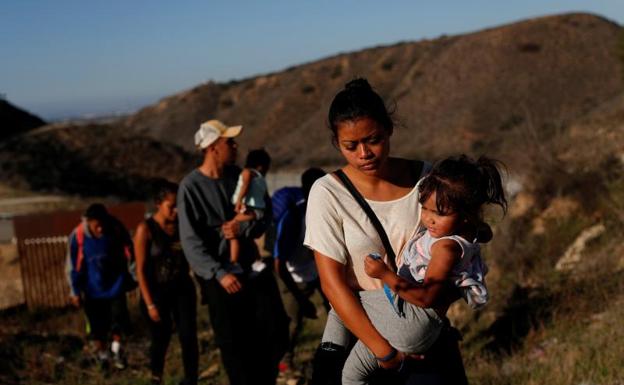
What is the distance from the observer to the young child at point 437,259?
251 centimetres

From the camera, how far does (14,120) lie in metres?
50.9

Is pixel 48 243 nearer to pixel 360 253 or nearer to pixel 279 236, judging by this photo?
pixel 279 236

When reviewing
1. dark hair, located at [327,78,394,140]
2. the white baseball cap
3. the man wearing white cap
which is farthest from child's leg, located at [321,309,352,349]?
the white baseball cap

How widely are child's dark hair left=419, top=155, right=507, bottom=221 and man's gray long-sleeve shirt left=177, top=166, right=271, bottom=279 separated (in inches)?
82.3

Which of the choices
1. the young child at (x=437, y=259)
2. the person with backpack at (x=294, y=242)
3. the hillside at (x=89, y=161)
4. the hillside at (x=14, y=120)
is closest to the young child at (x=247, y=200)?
the person with backpack at (x=294, y=242)

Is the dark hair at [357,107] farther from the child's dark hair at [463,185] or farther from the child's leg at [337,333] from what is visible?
the child's leg at [337,333]

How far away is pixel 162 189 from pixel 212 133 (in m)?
0.99

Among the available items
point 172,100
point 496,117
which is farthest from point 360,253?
point 172,100

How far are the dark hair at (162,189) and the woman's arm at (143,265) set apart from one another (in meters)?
0.21

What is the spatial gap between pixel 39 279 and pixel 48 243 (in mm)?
614

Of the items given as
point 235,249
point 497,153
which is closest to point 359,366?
point 235,249

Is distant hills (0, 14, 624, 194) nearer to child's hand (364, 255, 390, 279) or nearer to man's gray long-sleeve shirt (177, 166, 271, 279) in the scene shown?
man's gray long-sleeve shirt (177, 166, 271, 279)

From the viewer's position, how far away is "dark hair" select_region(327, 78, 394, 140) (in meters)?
2.73

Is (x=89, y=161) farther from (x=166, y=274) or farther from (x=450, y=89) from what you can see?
(x=166, y=274)
